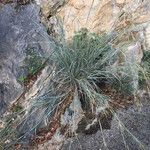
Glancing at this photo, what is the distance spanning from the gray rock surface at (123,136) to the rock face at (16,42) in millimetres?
1314

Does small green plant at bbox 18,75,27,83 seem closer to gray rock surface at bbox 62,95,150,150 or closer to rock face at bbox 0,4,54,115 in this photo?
rock face at bbox 0,4,54,115

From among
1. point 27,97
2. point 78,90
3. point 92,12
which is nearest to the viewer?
point 78,90

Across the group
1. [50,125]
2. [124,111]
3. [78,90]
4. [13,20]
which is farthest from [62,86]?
[13,20]

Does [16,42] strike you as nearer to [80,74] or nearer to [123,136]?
[80,74]

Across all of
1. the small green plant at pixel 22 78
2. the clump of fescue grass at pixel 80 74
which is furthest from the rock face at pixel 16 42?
the clump of fescue grass at pixel 80 74

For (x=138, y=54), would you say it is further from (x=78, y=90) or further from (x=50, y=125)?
(x=50, y=125)

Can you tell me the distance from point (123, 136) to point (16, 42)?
2.28 meters

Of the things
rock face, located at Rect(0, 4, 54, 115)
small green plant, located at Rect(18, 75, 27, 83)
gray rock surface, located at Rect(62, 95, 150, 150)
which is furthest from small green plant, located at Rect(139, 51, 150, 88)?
small green plant, located at Rect(18, 75, 27, 83)

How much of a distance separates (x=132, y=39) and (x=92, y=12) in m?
0.78

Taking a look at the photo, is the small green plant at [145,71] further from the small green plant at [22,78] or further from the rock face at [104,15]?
the small green plant at [22,78]

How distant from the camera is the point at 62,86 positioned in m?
4.85

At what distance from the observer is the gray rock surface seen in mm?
4379

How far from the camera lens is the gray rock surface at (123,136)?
4379 millimetres

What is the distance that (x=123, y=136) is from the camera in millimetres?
4336
